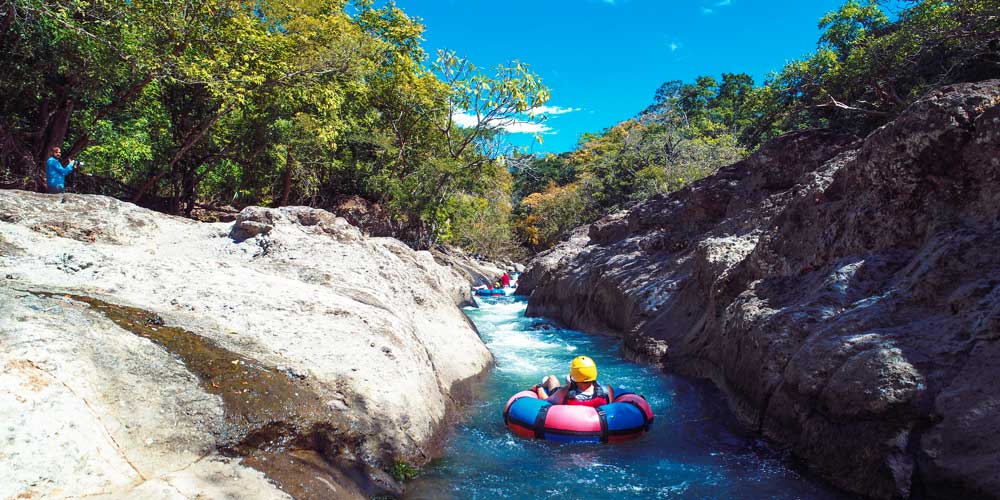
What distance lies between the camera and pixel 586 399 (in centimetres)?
742

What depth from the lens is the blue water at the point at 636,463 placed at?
526 centimetres

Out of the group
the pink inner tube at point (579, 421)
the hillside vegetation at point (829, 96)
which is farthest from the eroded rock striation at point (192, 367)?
the hillside vegetation at point (829, 96)

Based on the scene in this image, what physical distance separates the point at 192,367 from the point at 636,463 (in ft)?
14.9

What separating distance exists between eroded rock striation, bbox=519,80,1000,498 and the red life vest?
Result: 1.69 m

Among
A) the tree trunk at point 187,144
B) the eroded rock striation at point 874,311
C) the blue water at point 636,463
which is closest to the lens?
the eroded rock striation at point 874,311

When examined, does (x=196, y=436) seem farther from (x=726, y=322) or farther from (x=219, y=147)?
(x=219, y=147)

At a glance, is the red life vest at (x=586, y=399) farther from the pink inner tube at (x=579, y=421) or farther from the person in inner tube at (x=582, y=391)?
Result: the pink inner tube at (x=579, y=421)

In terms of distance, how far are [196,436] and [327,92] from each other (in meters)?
14.0

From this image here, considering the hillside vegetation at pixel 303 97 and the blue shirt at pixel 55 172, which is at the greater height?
the hillside vegetation at pixel 303 97

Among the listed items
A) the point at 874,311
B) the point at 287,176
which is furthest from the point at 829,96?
the point at 287,176

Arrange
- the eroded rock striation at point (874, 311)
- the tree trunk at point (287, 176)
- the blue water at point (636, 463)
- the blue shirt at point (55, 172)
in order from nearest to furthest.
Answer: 1. the eroded rock striation at point (874, 311)
2. the blue water at point (636, 463)
3. the blue shirt at point (55, 172)
4. the tree trunk at point (287, 176)

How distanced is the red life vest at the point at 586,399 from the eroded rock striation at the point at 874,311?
1.69 meters

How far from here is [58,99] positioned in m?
12.7

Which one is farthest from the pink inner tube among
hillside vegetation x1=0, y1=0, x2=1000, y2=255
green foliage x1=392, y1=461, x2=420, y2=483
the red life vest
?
hillside vegetation x1=0, y1=0, x2=1000, y2=255
